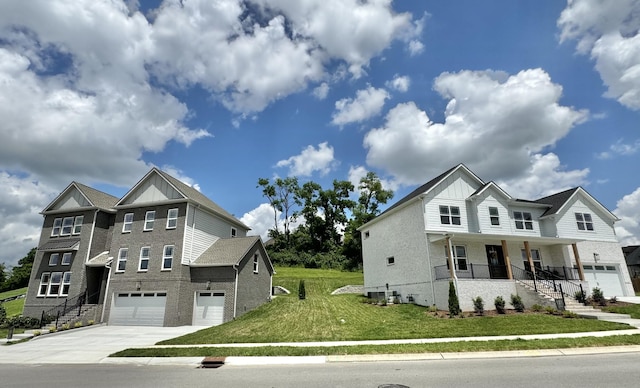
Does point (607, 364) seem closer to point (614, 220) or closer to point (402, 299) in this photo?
point (402, 299)

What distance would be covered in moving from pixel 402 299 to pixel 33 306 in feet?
85.9

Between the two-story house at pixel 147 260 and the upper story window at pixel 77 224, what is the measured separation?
8cm

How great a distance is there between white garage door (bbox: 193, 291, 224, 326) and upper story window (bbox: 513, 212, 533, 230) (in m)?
20.5

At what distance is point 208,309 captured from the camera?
22.0m

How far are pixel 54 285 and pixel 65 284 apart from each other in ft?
3.48

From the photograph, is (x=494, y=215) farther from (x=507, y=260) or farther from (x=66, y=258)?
(x=66, y=258)

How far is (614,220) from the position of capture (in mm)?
25781

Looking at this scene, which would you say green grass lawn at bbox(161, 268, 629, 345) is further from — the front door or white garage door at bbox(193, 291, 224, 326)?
the front door

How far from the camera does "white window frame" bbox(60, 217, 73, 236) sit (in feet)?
87.1

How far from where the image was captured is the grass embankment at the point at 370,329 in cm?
1081

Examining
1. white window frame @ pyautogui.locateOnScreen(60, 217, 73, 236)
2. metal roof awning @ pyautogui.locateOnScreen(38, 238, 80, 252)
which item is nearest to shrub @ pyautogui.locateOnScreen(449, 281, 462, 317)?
metal roof awning @ pyautogui.locateOnScreen(38, 238, 80, 252)

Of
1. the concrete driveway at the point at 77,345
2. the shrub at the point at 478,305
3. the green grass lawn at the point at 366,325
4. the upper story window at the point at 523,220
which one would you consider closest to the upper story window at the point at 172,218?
the concrete driveway at the point at 77,345

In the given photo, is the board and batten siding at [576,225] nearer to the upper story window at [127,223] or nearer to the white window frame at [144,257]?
the white window frame at [144,257]

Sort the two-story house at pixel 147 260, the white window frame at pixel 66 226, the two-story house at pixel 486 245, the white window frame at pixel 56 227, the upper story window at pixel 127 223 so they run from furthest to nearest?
1. the white window frame at pixel 56 227
2. the white window frame at pixel 66 226
3. the upper story window at pixel 127 223
4. the two-story house at pixel 147 260
5. the two-story house at pixel 486 245
